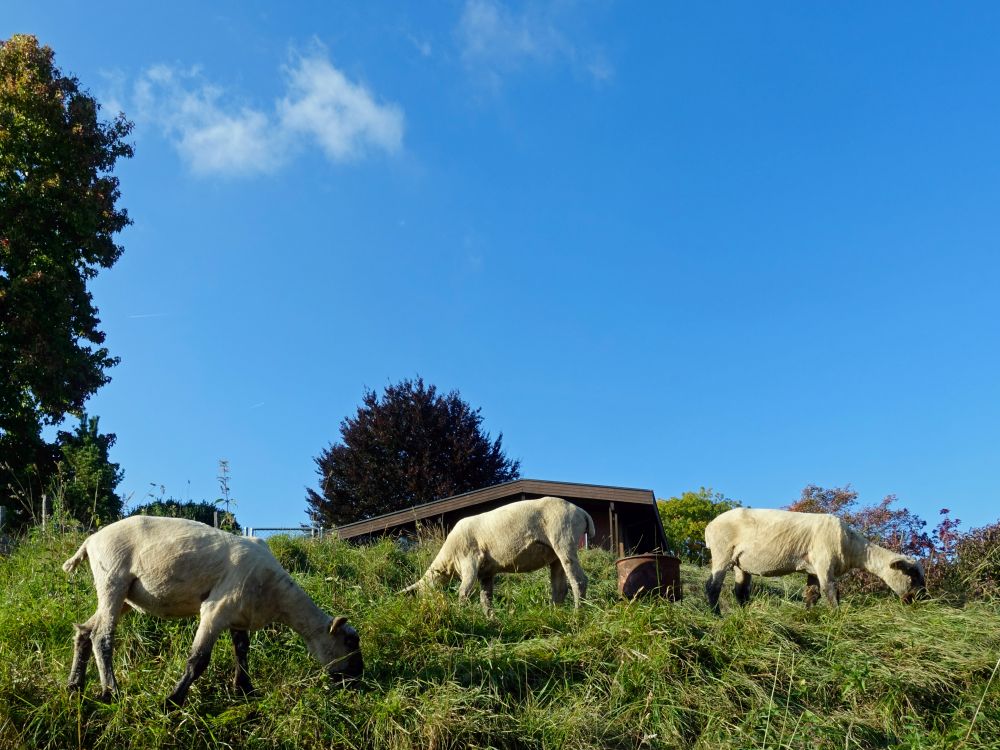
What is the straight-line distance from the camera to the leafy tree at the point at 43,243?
915 inches

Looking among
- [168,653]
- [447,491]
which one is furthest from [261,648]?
[447,491]

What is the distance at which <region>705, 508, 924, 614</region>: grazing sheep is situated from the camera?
11922 mm

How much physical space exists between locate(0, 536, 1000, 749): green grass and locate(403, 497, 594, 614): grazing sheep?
988mm

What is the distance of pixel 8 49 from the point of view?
2414 cm

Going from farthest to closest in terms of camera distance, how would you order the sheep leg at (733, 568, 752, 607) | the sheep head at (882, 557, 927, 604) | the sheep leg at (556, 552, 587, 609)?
the sheep leg at (733, 568, 752, 607) < the sheep head at (882, 557, 927, 604) < the sheep leg at (556, 552, 587, 609)

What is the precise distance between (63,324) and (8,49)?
802 centimetres

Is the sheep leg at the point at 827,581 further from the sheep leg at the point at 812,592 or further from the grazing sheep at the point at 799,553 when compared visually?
the sheep leg at the point at 812,592

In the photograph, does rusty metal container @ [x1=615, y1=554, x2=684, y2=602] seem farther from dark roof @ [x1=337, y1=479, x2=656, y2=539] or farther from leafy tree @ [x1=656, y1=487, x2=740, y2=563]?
leafy tree @ [x1=656, y1=487, x2=740, y2=563]

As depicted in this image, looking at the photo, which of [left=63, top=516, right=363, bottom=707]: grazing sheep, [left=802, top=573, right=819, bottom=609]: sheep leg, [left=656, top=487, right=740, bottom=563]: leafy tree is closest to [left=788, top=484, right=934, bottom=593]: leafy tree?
[left=802, top=573, right=819, bottom=609]: sheep leg

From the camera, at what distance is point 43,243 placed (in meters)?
24.3

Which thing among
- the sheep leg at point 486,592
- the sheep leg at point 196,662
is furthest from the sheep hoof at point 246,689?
the sheep leg at point 486,592

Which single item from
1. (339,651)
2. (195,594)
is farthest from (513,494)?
(195,594)

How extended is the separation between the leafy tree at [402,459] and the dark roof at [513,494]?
8841 mm

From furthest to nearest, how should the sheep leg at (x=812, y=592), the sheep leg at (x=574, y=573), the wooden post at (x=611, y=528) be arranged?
the wooden post at (x=611, y=528) < the sheep leg at (x=812, y=592) < the sheep leg at (x=574, y=573)
